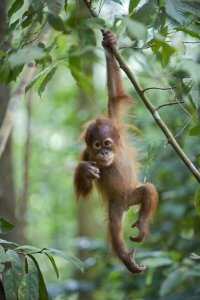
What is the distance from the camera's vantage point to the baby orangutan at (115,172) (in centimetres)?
312

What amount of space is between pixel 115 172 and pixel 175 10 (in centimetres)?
186

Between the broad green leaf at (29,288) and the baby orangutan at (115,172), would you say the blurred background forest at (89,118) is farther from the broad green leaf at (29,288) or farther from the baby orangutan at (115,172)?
the baby orangutan at (115,172)

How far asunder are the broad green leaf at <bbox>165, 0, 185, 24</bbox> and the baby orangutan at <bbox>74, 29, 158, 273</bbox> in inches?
50.8

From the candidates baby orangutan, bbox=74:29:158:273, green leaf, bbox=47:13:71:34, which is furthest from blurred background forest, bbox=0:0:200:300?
baby orangutan, bbox=74:29:158:273

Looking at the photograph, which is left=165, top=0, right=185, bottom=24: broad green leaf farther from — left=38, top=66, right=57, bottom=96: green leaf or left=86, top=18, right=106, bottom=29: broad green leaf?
left=38, top=66, right=57, bottom=96: green leaf

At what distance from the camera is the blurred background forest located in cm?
181

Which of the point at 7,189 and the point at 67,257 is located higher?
the point at 67,257

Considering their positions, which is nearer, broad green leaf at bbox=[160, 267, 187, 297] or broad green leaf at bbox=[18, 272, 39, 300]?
broad green leaf at bbox=[18, 272, 39, 300]

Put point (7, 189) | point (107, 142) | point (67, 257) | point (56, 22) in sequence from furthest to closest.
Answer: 1. point (7, 189)
2. point (107, 142)
3. point (67, 257)
4. point (56, 22)

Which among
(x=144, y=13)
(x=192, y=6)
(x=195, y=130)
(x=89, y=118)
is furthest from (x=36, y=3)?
(x=89, y=118)

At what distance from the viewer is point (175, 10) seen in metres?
1.73

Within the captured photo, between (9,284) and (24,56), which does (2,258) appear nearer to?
(9,284)

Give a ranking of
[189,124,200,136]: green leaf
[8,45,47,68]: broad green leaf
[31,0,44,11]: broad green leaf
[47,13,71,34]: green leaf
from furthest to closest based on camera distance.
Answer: [189,124,200,136]: green leaf
[31,0,44,11]: broad green leaf
[47,13,71,34]: green leaf
[8,45,47,68]: broad green leaf

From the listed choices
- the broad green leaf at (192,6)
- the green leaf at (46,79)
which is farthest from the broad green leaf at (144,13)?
the green leaf at (46,79)
